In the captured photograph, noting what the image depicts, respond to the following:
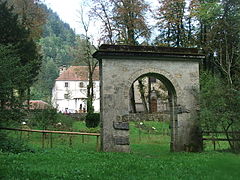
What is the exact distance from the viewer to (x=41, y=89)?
63.6 meters

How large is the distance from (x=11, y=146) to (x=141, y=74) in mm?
5325

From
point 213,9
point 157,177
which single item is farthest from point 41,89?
point 157,177

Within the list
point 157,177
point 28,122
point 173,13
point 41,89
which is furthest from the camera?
point 41,89

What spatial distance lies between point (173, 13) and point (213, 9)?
413cm

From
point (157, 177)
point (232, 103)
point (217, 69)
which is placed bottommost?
point (157, 177)

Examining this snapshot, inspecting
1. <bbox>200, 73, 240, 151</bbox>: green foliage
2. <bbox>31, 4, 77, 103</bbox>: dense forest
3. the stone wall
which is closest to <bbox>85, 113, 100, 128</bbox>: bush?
the stone wall

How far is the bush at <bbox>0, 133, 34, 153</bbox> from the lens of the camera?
9.13 meters

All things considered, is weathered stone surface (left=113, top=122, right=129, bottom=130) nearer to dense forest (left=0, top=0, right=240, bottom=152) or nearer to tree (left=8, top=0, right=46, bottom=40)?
dense forest (left=0, top=0, right=240, bottom=152)

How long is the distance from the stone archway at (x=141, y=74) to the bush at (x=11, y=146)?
2.78 m

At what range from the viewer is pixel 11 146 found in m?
9.29

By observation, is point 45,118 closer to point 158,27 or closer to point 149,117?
point 149,117

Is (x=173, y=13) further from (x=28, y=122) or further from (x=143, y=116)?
(x=28, y=122)

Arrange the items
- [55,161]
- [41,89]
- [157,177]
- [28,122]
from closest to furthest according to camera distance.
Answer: [157,177], [55,161], [28,122], [41,89]

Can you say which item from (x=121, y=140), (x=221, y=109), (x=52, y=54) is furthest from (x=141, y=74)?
(x=52, y=54)
